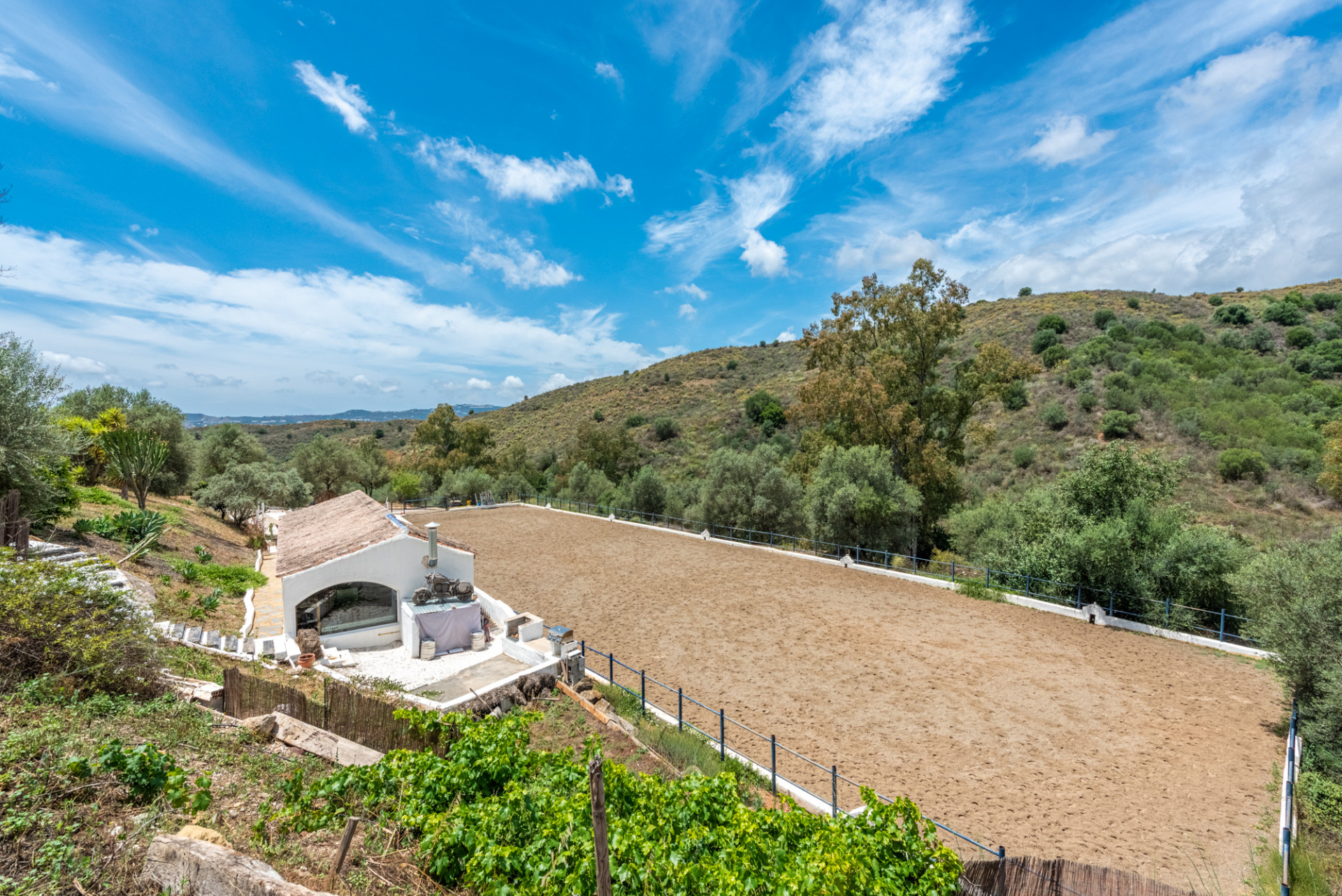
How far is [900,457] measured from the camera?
21844mm

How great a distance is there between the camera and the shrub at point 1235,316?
129 feet

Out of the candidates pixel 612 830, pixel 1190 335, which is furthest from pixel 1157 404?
pixel 612 830

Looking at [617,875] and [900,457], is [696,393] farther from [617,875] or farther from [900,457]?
[617,875]

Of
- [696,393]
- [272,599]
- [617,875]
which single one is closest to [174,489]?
[272,599]

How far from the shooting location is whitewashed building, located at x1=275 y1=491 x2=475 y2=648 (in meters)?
11.0

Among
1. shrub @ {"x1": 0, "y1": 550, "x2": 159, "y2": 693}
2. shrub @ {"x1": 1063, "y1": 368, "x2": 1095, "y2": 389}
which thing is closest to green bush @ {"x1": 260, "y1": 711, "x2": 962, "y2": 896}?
shrub @ {"x1": 0, "y1": 550, "x2": 159, "y2": 693}

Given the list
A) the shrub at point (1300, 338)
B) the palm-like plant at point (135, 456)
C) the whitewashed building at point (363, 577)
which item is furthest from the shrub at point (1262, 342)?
the palm-like plant at point (135, 456)

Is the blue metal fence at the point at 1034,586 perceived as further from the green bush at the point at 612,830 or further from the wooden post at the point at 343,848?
the wooden post at the point at 343,848

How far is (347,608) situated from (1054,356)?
4437cm

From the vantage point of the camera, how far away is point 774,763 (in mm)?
6922

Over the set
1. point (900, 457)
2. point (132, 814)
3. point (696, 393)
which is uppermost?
point (696, 393)

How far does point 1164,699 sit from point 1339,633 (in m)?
2.64

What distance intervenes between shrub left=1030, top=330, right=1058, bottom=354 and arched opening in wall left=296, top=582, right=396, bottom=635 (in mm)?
45137

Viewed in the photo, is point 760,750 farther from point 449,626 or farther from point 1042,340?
point 1042,340
